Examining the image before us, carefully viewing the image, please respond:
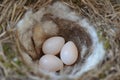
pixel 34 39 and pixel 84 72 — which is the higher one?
pixel 34 39

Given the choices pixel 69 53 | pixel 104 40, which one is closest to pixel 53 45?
pixel 69 53

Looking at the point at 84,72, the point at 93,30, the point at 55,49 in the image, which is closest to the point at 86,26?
the point at 93,30

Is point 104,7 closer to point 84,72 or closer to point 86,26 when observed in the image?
point 86,26

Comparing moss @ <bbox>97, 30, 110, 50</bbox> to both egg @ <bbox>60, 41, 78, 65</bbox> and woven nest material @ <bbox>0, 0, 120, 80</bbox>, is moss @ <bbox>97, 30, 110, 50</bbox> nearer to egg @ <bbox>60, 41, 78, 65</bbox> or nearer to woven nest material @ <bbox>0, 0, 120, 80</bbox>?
woven nest material @ <bbox>0, 0, 120, 80</bbox>

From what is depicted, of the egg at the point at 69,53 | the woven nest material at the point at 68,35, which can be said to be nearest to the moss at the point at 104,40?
the woven nest material at the point at 68,35

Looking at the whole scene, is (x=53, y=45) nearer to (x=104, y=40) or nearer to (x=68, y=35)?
(x=68, y=35)

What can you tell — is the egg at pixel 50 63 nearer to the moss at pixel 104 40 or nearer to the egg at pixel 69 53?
the egg at pixel 69 53

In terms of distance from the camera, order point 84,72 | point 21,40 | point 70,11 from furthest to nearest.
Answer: point 70,11 < point 21,40 < point 84,72
